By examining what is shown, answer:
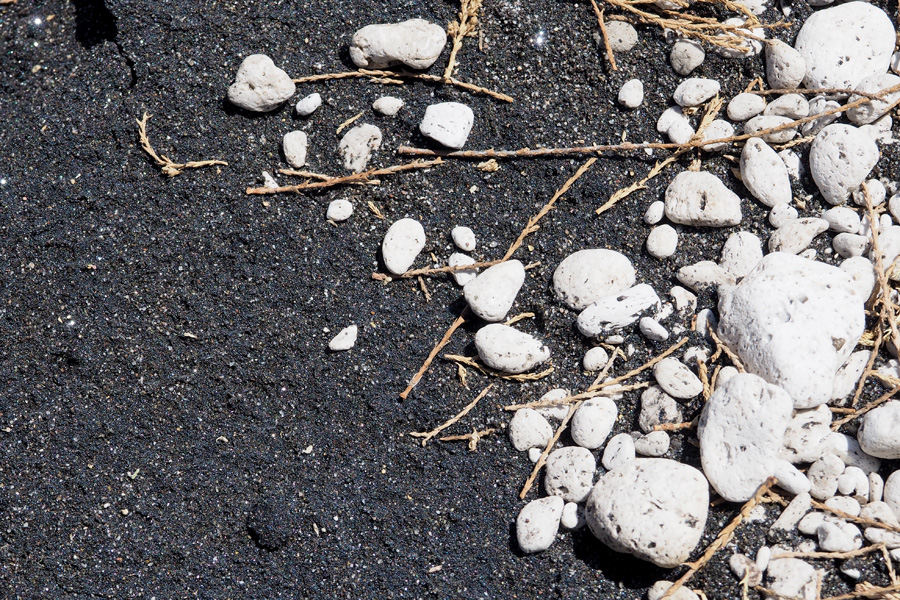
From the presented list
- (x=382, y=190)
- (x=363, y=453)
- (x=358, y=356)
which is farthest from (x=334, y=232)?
(x=363, y=453)

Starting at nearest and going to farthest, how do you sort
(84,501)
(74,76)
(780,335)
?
(780,335)
(84,501)
(74,76)

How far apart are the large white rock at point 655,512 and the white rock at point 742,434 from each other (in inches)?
2.9

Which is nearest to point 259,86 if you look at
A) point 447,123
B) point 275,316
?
point 447,123

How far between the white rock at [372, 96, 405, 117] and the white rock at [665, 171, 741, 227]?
0.85 m

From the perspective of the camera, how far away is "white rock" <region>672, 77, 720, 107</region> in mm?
1924

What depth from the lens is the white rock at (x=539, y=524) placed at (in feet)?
5.80

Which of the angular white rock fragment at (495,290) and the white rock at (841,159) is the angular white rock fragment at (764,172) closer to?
the white rock at (841,159)

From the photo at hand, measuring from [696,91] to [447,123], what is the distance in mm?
754

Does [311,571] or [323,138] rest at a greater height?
[323,138]

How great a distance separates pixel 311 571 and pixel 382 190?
1120 mm

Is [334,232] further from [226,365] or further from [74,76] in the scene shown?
[74,76]

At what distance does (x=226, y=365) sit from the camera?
1867mm

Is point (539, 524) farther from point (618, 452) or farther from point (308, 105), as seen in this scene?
point (308, 105)

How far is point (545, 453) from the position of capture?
184 centimetres
